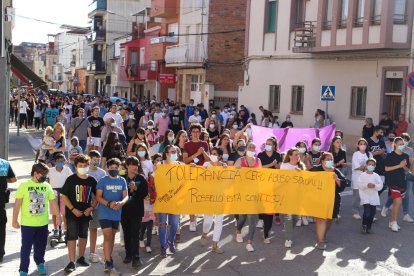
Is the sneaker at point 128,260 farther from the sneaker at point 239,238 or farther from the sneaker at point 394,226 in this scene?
the sneaker at point 394,226

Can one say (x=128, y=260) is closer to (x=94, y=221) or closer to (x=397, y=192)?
(x=94, y=221)

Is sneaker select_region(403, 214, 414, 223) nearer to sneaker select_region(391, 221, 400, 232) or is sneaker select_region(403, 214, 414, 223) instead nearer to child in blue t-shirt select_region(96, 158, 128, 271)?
sneaker select_region(391, 221, 400, 232)

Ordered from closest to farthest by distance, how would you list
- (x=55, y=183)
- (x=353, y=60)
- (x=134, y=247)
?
(x=134, y=247), (x=55, y=183), (x=353, y=60)

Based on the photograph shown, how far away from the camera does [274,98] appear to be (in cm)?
2942

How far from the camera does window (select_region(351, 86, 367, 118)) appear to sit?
2383 centimetres

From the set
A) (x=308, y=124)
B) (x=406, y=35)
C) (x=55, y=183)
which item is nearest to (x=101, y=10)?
(x=308, y=124)

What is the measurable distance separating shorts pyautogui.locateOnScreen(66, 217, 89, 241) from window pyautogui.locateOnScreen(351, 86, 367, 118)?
56.9 ft

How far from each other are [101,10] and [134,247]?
6745 cm

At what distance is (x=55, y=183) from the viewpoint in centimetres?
961

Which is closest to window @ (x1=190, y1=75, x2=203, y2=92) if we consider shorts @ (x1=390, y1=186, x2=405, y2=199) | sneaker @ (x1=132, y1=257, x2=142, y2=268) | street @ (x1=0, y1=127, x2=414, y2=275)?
shorts @ (x1=390, y1=186, x2=405, y2=199)

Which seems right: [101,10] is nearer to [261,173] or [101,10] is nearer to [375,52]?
[375,52]

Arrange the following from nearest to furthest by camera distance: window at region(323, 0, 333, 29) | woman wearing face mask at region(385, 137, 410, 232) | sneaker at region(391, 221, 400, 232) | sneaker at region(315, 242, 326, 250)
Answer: sneaker at region(315, 242, 326, 250)
sneaker at region(391, 221, 400, 232)
woman wearing face mask at region(385, 137, 410, 232)
window at region(323, 0, 333, 29)

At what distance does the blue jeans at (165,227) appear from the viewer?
9.28 m

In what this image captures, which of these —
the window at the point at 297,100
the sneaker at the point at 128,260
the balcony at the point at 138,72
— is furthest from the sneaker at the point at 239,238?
the balcony at the point at 138,72
